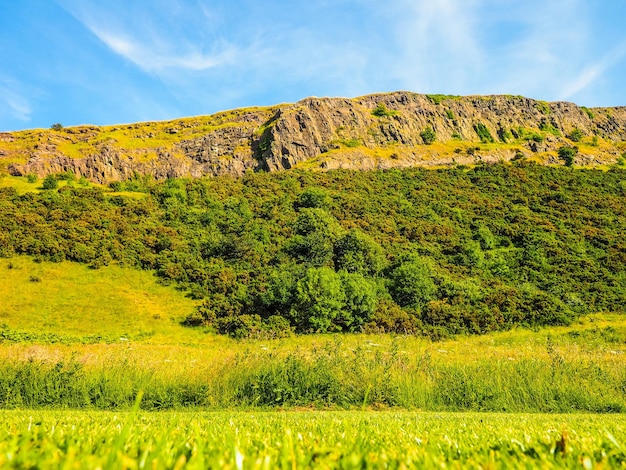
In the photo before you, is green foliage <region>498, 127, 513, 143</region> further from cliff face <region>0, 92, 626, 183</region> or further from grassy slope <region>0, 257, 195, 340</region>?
grassy slope <region>0, 257, 195, 340</region>

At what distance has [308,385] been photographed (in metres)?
12.1

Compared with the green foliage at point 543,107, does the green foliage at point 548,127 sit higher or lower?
lower

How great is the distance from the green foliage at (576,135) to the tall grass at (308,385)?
99.6 m

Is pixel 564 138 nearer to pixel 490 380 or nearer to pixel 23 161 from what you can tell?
pixel 490 380

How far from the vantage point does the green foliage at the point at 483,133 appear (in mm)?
92125

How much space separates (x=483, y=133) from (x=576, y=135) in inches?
903

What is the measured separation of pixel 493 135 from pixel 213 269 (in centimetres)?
8220

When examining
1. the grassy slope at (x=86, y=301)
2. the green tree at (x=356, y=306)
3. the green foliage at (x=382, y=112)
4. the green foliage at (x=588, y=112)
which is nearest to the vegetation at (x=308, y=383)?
the green tree at (x=356, y=306)

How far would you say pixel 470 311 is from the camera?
3216 centimetres

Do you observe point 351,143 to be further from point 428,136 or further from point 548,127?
point 548,127

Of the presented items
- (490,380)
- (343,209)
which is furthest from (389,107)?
(490,380)

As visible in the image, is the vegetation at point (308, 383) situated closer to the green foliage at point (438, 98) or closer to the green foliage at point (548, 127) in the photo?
the green foliage at point (438, 98)

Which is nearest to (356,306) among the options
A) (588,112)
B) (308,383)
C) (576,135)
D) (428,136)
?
(308,383)

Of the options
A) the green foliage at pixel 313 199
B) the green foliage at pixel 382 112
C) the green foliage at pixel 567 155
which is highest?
the green foliage at pixel 382 112
